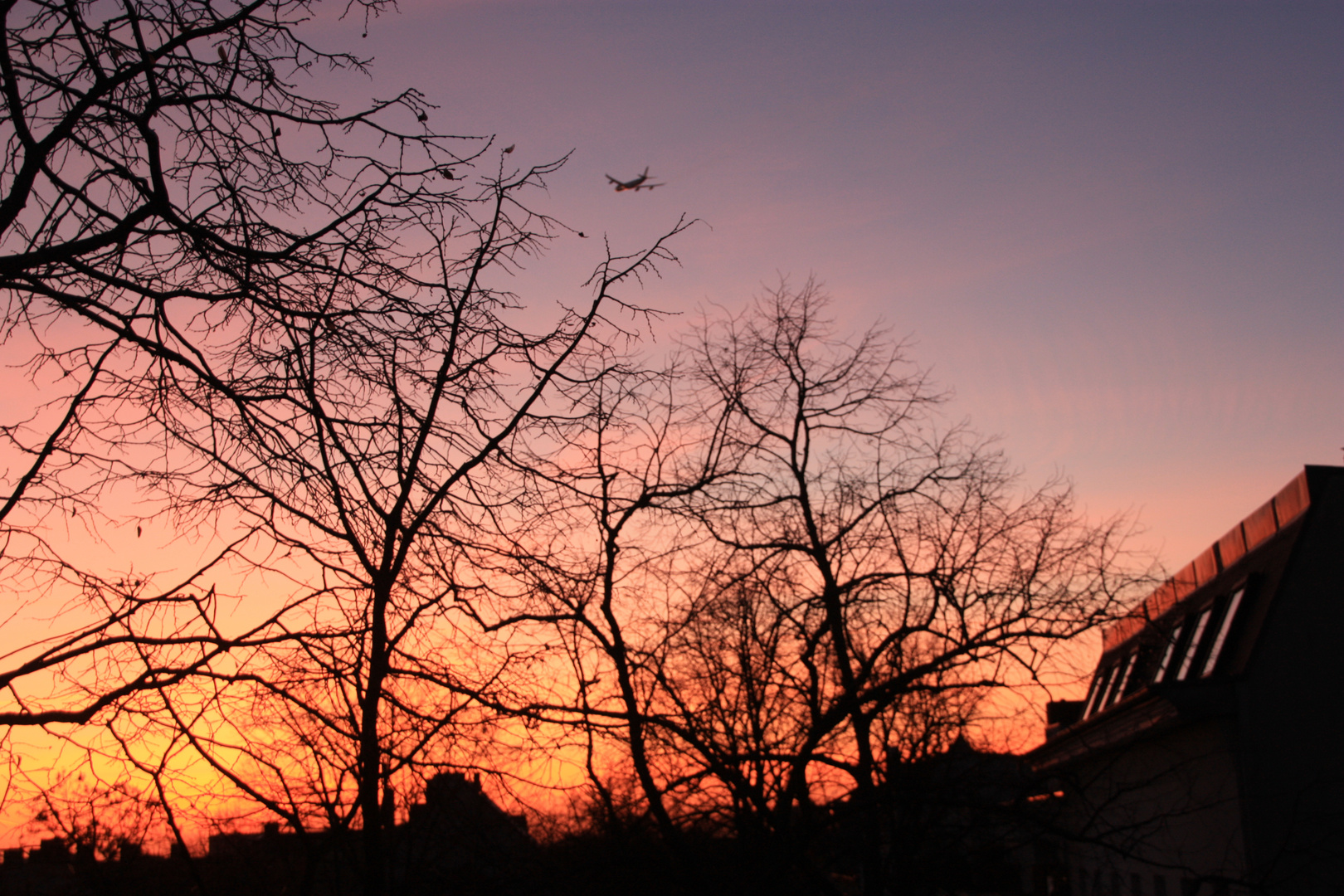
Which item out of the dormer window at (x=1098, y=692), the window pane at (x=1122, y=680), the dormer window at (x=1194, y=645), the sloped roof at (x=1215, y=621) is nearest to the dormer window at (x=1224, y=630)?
the sloped roof at (x=1215, y=621)

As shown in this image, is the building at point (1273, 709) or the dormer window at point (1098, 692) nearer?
the building at point (1273, 709)

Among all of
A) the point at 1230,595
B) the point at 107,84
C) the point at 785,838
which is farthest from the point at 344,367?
the point at 1230,595

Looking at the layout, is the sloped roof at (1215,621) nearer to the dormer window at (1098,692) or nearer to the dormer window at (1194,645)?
the dormer window at (1194,645)

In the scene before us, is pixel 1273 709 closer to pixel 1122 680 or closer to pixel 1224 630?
pixel 1224 630

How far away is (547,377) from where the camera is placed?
5.19 meters

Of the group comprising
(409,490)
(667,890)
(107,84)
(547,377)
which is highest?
(107,84)

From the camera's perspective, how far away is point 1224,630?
19.0 m

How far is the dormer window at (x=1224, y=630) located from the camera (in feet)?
61.1

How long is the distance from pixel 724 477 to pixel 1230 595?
49.3ft

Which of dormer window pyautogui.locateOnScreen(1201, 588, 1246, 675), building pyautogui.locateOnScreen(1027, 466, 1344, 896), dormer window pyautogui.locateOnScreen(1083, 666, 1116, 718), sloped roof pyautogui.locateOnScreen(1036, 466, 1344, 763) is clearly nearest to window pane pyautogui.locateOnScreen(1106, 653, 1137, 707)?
sloped roof pyautogui.locateOnScreen(1036, 466, 1344, 763)

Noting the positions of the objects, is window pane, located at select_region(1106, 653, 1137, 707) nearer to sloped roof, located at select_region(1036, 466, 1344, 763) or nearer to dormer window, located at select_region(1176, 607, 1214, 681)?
sloped roof, located at select_region(1036, 466, 1344, 763)

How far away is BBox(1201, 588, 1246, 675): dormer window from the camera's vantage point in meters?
18.6

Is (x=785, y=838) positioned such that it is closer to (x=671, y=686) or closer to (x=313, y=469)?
(x=671, y=686)

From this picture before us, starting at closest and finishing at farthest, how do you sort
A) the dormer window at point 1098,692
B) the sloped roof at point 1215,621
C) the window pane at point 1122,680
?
the sloped roof at point 1215,621
the window pane at point 1122,680
the dormer window at point 1098,692
